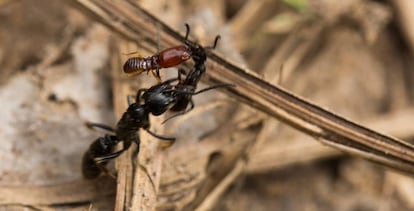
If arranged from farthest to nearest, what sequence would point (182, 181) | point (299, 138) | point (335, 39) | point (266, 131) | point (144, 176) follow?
point (335, 39)
point (299, 138)
point (266, 131)
point (182, 181)
point (144, 176)

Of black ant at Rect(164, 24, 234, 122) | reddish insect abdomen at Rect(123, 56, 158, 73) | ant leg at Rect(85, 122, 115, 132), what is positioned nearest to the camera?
reddish insect abdomen at Rect(123, 56, 158, 73)

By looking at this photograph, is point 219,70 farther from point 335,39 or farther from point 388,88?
point 388,88

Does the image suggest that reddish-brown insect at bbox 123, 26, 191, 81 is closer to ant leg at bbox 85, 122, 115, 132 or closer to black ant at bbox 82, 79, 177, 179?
black ant at bbox 82, 79, 177, 179

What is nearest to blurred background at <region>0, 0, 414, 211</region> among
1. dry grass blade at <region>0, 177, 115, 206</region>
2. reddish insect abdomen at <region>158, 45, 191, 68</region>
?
dry grass blade at <region>0, 177, 115, 206</region>

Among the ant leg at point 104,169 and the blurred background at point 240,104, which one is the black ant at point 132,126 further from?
the blurred background at point 240,104

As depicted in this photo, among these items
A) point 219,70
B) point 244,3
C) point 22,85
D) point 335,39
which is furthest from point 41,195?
point 335,39

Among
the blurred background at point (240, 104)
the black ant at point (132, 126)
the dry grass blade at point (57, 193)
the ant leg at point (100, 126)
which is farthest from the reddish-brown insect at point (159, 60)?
the dry grass blade at point (57, 193)

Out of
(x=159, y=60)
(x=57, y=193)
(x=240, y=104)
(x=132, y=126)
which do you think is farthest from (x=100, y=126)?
(x=240, y=104)
